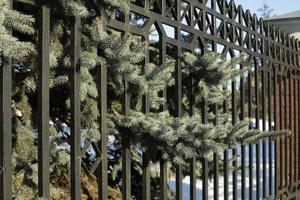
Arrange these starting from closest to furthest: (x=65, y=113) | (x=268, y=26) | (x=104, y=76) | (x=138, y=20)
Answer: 1. (x=104, y=76)
2. (x=65, y=113)
3. (x=138, y=20)
4. (x=268, y=26)

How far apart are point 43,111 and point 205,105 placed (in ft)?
5.53

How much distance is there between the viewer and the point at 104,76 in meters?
2.49

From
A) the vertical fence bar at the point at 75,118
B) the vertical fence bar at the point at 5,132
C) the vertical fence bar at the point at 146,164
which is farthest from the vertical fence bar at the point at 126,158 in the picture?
the vertical fence bar at the point at 5,132

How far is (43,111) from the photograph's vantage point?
2.17 m

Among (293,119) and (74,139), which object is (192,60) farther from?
(293,119)

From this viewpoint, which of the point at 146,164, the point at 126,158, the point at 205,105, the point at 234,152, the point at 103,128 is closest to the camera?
the point at 103,128

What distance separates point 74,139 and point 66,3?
60 cm

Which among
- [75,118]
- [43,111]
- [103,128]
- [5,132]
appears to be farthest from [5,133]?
[103,128]

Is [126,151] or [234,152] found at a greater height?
[126,151]

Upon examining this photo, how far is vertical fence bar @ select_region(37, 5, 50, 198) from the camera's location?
2.15m

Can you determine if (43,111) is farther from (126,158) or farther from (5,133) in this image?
(126,158)

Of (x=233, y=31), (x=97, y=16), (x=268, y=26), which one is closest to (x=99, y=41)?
(x=97, y=16)

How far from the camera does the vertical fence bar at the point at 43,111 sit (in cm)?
215

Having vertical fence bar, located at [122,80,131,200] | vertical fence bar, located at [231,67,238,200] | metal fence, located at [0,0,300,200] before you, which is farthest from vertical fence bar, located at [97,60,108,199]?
vertical fence bar, located at [231,67,238,200]
